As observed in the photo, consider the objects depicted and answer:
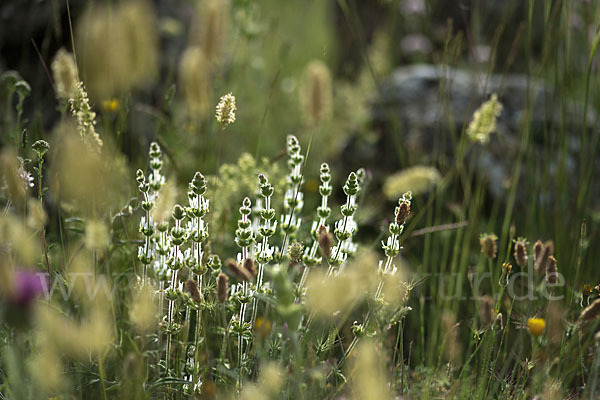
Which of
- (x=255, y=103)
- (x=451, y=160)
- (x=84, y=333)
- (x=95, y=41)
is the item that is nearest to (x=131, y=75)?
(x=95, y=41)

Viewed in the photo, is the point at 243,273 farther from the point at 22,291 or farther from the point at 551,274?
the point at 551,274

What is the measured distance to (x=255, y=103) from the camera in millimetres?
3811

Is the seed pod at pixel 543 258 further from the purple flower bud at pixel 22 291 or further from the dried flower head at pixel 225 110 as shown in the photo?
the purple flower bud at pixel 22 291

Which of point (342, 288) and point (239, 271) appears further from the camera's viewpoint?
point (239, 271)

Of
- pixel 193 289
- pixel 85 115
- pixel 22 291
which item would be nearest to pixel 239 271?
pixel 193 289

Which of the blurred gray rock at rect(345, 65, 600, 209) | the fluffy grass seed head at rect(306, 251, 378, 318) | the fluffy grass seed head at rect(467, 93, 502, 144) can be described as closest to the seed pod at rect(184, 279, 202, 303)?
the fluffy grass seed head at rect(306, 251, 378, 318)

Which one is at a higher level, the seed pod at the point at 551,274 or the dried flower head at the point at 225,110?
the dried flower head at the point at 225,110

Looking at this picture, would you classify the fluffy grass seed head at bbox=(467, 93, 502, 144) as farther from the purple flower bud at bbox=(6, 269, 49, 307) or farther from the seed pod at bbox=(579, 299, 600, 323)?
the purple flower bud at bbox=(6, 269, 49, 307)

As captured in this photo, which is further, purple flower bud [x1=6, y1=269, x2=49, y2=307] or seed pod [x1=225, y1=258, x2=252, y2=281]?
seed pod [x1=225, y1=258, x2=252, y2=281]

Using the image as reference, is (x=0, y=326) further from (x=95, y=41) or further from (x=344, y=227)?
(x=344, y=227)

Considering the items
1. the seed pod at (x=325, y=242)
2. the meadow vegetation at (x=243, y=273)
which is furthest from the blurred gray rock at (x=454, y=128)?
the seed pod at (x=325, y=242)

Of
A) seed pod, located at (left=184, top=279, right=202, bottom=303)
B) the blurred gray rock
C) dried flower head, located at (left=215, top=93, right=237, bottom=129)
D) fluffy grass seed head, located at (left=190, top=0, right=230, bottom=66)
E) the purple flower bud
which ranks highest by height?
the blurred gray rock

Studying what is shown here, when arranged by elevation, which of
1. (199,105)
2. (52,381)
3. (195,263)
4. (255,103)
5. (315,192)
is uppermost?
(255,103)

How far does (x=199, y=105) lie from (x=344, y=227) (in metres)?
0.41
